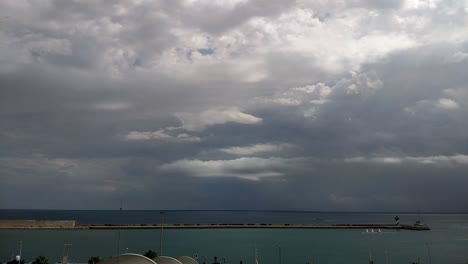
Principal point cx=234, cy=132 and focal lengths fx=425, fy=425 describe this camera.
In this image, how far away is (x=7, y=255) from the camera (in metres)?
124

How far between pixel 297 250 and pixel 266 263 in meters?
32.9

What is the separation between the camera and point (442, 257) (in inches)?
5281

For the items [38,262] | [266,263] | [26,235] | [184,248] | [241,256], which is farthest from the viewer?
[26,235]

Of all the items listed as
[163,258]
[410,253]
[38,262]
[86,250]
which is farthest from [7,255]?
[410,253]

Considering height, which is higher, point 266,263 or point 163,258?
point 163,258

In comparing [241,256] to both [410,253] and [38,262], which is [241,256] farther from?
[38,262]

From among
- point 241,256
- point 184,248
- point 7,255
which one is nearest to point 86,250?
point 7,255

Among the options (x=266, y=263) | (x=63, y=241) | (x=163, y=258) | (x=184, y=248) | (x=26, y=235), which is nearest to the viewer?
(x=163, y=258)

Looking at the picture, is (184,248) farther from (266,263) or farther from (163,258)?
(163,258)

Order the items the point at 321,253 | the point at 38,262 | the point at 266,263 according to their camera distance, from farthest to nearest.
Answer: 1. the point at 321,253
2. the point at 266,263
3. the point at 38,262

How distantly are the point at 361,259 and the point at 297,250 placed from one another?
27839 mm

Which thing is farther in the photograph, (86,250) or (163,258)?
(86,250)

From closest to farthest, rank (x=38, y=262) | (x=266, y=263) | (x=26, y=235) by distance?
1. (x=38, y=262)
2. (x=266, y=263)
3. (x=26, y=235)

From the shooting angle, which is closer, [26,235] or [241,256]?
[241,256]
